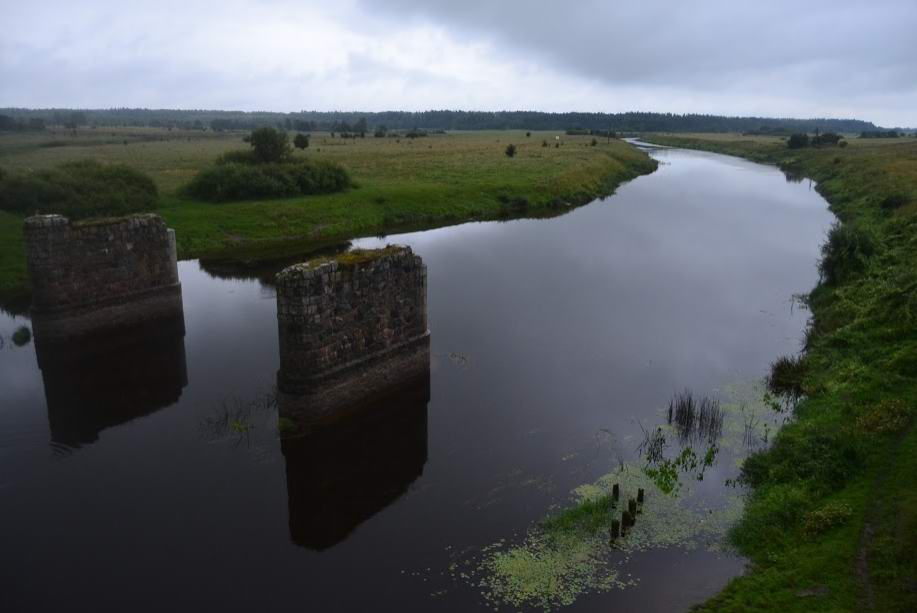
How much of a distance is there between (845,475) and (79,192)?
1617 inches

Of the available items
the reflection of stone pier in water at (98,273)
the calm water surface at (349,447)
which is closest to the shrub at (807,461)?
the calm water surface at (349,447)

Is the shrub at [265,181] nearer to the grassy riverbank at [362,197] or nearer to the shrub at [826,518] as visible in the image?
the grassy riverbank at [362,197]

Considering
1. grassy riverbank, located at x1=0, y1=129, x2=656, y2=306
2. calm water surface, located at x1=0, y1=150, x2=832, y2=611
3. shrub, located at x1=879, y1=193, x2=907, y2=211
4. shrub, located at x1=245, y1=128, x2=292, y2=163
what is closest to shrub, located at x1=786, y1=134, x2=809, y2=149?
grassy riverbank, located at x1=0, y1=129, x2=656, y2=306

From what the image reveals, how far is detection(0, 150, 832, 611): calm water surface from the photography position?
12.1 m

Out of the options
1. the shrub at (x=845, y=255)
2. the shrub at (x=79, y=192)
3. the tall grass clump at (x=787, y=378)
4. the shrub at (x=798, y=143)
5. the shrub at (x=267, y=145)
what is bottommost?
the tall grass clump at (x=787, y=378)

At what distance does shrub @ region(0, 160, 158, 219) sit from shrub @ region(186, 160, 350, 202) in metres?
5.18

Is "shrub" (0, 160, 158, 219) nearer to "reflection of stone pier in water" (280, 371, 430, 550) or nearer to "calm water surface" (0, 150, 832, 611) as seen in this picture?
"calm water surface" (0, 150, 832, 611)

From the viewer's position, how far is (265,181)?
1925 inches

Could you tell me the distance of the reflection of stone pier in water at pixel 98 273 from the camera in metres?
22.2

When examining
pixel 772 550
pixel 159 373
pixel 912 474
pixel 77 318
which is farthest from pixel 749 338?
pixel 77 318

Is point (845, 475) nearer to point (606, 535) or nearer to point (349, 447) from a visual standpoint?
point (606, 535)

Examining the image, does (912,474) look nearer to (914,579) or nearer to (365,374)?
(914,579)

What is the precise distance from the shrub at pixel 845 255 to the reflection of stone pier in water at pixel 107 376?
27.2 meters

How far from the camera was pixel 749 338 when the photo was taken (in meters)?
24.3
